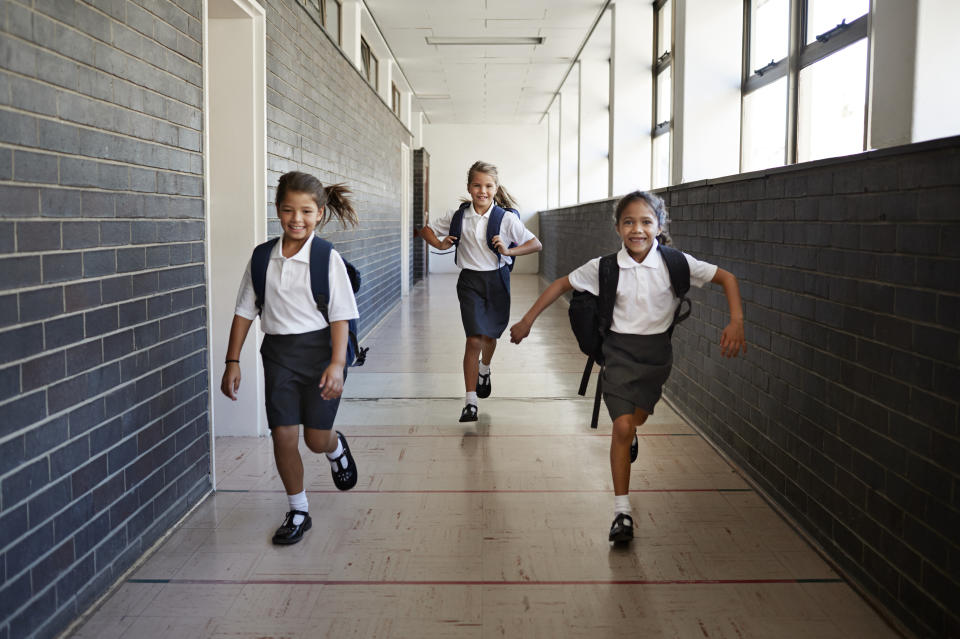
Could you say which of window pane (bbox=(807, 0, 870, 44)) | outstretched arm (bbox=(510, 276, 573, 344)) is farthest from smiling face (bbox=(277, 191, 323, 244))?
window pane (bbox=(807, 0, 870, 44))

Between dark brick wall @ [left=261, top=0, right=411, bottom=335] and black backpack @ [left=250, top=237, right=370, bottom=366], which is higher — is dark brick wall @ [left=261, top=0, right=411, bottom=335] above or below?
above

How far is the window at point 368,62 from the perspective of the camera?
412 inches

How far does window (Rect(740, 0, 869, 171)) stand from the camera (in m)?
4.28

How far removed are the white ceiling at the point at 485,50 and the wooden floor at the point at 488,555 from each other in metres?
6.04

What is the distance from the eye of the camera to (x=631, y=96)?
9047 mm

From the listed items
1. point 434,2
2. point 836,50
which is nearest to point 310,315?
point 836,50

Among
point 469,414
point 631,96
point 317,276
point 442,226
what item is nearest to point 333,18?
point 631,96

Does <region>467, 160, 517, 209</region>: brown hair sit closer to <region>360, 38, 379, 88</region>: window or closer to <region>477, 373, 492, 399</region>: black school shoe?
<region>477, 373, 492, 399</region>: black school shoe

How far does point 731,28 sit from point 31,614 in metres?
5.56

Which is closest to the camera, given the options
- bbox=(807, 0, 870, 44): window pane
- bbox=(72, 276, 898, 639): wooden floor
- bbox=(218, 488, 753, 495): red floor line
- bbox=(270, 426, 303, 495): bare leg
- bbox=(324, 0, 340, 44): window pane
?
bbox=(72, 276, 898, 639): wooden floor

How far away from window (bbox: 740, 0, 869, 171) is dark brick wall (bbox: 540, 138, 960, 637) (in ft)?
2.46

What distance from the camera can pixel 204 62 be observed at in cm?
350

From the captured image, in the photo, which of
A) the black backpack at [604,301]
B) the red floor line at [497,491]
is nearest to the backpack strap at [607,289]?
the black backpack at [604,301]

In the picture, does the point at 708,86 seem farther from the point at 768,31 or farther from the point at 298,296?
the point at 298,296
